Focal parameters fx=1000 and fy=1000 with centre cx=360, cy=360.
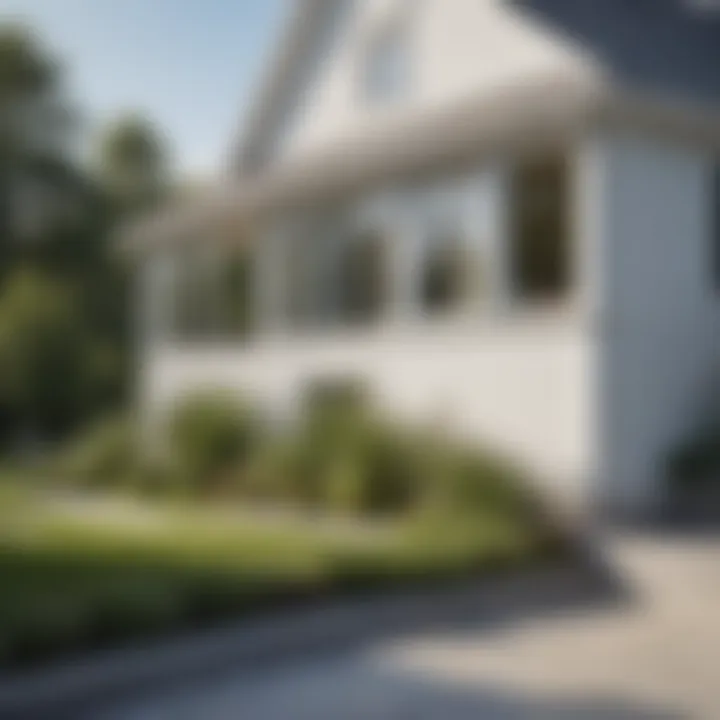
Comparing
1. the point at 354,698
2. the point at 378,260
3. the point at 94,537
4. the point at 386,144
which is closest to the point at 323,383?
the point at 378,260

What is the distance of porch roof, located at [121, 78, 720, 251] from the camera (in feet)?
23.3

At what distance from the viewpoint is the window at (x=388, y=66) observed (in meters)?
10.4

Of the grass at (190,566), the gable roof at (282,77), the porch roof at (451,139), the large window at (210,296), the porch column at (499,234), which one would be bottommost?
the grass at (190,566)

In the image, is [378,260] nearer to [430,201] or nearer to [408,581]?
[430,201]

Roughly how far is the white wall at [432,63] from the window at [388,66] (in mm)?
95

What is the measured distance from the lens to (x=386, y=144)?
8.66 meters

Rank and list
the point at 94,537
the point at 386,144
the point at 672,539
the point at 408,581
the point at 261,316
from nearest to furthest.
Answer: the point at 408,581, the point at 672,539, the point at 94,537, the point at 386,144, the point at 261,316

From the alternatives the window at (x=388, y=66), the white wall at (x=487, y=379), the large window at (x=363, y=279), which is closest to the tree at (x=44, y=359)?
the white wall at (x=487, y=379)

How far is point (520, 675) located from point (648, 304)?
3.72m

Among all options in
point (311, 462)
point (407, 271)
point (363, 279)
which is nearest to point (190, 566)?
point (311, 462)

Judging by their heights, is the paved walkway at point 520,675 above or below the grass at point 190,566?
below

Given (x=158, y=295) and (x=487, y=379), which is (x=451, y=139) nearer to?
(x=487, y=379)

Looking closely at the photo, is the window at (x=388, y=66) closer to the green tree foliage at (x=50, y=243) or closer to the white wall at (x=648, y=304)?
the green tree foliage at (x=50, y=243)

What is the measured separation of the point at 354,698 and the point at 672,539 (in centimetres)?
307
